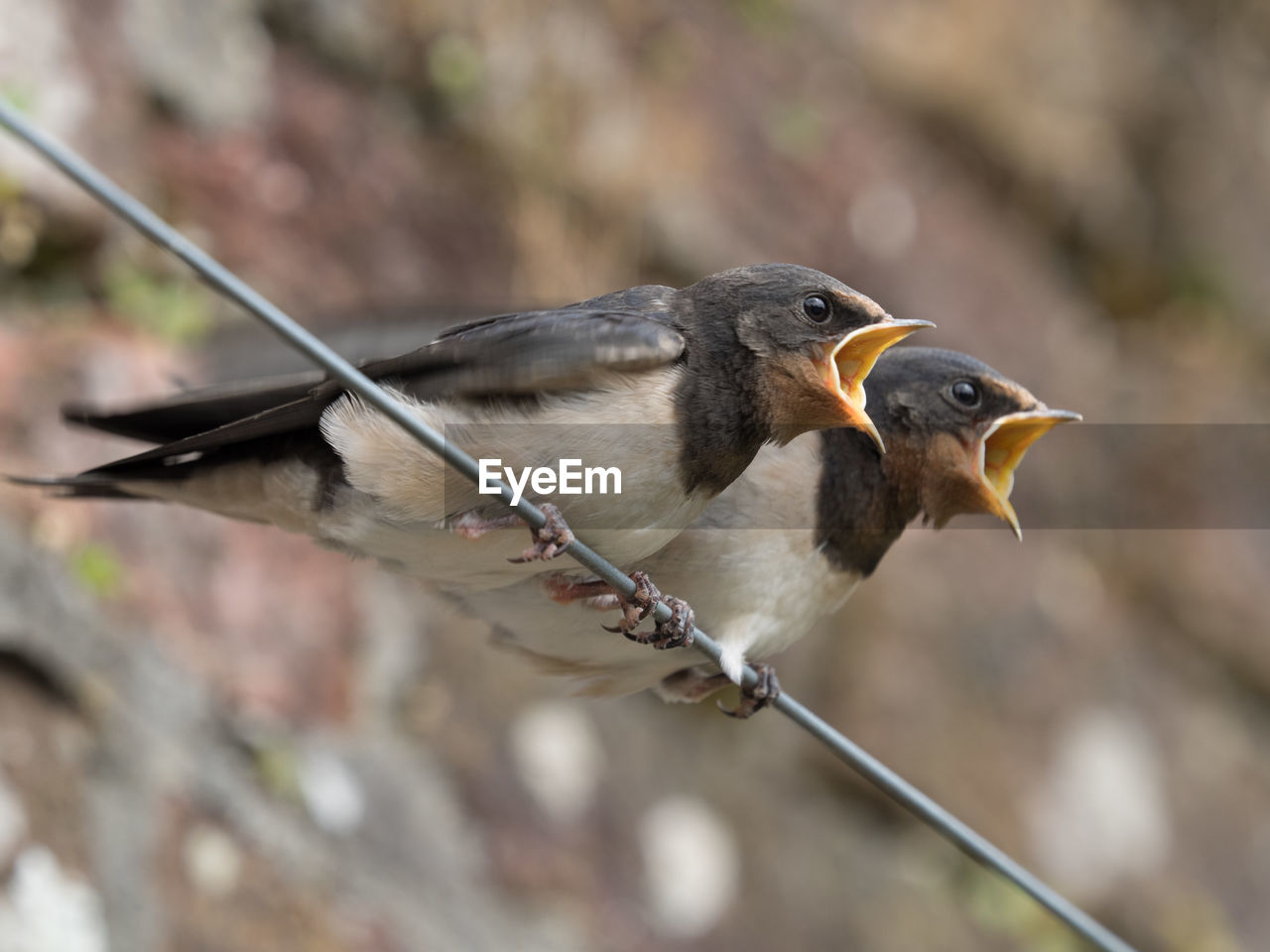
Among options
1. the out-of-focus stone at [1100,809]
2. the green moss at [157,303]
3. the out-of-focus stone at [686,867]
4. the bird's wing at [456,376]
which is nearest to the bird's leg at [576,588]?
the bird's wing at [456,376]

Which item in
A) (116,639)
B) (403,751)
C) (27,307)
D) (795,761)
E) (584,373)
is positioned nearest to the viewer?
(584,373)

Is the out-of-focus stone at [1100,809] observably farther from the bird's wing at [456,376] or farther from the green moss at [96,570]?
the bird's wing at [456,376]

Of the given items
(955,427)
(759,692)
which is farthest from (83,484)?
(955,427)

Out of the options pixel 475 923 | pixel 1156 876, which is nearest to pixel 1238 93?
pixel 1156 876

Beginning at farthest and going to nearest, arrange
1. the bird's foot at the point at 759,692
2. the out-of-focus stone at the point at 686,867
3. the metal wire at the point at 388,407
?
the out-of-focus stone at the point at 686,867 < the bird's foot at the point at 759,692 < the metal wire at the point at 388,407

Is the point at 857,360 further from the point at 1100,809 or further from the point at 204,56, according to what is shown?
the point at 1100,809

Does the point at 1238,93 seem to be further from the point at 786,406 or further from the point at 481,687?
the point at 786,406

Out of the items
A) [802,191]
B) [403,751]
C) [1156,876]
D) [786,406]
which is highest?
[786,406]
